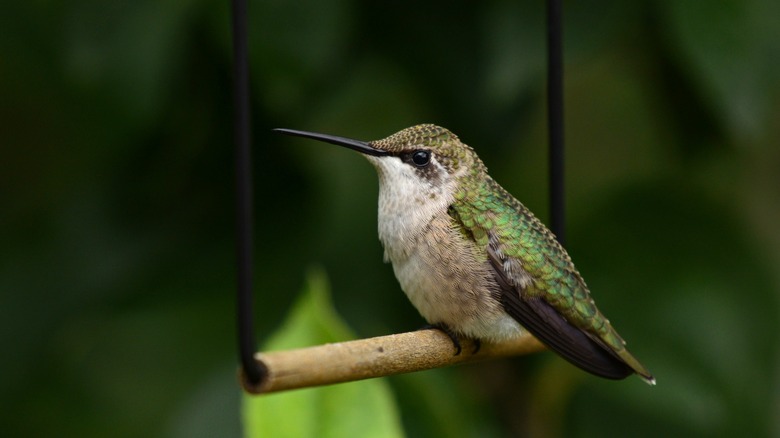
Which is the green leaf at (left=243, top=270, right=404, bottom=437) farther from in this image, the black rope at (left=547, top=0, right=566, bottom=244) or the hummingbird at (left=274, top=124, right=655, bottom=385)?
the black rope at (left=547, top=0, right=566, bottom=244)

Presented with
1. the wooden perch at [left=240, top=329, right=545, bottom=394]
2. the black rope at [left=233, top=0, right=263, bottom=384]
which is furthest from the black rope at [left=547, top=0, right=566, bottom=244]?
the black rope at [left=233, top=0, right=263, bottom=384]

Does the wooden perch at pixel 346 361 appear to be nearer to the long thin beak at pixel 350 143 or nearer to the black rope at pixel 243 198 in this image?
the black rope at pixel 243 198

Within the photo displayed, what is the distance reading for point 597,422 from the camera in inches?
118

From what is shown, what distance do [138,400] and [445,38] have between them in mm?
1315

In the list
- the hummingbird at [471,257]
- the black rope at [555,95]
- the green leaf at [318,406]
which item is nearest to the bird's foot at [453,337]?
the hummingbird at [471,257]

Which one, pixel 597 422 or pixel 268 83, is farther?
pixel 597 422

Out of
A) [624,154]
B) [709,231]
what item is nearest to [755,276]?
[709,231]

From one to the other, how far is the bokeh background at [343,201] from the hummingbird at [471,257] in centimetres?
65

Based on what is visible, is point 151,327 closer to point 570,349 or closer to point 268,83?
point 268,83

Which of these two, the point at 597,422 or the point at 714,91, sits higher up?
the point at 714,91

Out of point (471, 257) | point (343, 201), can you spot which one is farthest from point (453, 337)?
point (343, 201)

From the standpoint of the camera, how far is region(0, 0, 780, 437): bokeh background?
252 centimetres

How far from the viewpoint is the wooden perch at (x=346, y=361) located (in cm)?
135

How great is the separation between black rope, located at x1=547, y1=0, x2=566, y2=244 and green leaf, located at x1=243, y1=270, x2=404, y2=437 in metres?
0.47
